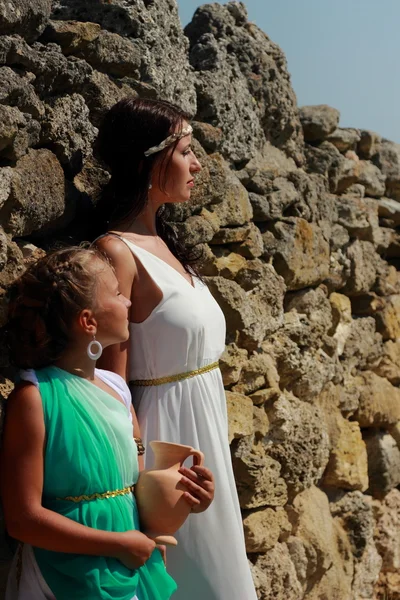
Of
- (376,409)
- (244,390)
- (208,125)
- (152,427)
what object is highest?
(208,125)

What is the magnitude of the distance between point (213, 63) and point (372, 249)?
171 cm

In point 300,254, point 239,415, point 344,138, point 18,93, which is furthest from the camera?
point 344,138

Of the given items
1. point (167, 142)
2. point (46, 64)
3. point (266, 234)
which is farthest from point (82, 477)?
point (266, 234)

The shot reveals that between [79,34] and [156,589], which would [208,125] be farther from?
[156,589]

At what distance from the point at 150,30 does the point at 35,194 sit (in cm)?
97

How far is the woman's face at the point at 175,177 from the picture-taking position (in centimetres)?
255

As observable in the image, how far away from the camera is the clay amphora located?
2.08 meters

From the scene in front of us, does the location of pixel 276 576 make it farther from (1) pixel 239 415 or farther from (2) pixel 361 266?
(2) pixel 361 266

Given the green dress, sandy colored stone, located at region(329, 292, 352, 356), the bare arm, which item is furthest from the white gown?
sandy colored stone, located at region(329, 292, 352, 356)

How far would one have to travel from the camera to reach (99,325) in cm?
205

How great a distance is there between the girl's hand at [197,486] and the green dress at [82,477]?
0.14m

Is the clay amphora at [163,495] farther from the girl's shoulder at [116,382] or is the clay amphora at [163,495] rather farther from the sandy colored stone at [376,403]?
the sandy colored stone at [376,403]


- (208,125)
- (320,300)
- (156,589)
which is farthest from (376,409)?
(156,589)

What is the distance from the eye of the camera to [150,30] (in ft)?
9.98
